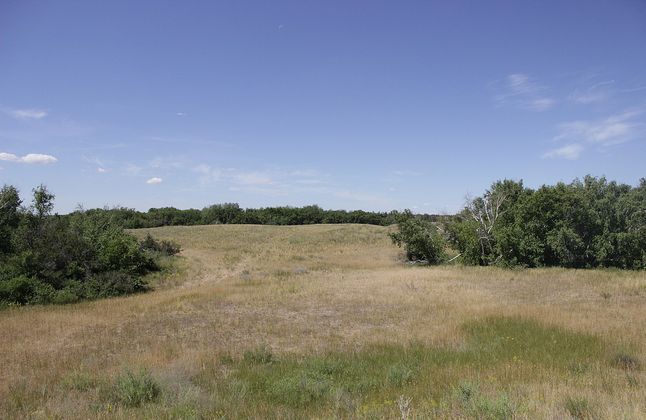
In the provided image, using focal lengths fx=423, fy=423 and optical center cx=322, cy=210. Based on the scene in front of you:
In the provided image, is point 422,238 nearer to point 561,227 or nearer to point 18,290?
point 561,227

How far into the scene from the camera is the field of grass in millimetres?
6633

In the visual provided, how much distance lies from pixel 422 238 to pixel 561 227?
12027 mm

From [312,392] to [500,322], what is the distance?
8.96 meters

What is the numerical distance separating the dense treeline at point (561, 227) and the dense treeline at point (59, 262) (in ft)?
86.4

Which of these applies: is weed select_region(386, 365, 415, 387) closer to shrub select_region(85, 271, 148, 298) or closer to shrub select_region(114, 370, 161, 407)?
shrub select_region(114, 370, 161, 407)

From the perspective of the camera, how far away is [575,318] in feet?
46.1

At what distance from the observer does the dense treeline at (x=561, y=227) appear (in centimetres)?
2894

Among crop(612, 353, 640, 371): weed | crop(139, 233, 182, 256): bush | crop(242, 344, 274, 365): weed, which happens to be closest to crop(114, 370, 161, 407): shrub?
crop(242, 344, 274, 365): weed

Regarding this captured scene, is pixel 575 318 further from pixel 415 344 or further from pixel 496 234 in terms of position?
pixel 496 234

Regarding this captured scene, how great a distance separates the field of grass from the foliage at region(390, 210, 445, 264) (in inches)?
522

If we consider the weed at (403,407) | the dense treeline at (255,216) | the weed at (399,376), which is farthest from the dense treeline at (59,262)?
the dense treeline at (255,216)

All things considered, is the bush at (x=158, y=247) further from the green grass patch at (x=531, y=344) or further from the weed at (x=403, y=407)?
the weed at (x=403, y=407)

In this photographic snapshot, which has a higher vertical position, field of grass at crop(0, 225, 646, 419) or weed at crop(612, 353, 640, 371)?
weed at crop(612, 353, 640, 371)

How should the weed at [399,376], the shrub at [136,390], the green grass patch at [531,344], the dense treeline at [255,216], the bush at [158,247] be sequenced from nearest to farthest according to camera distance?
the shrub at [136,390] → the weed at [399,376] → the green grass patch at [531,344] → the bush at [158,247] → the dense treeline at [255,216]
